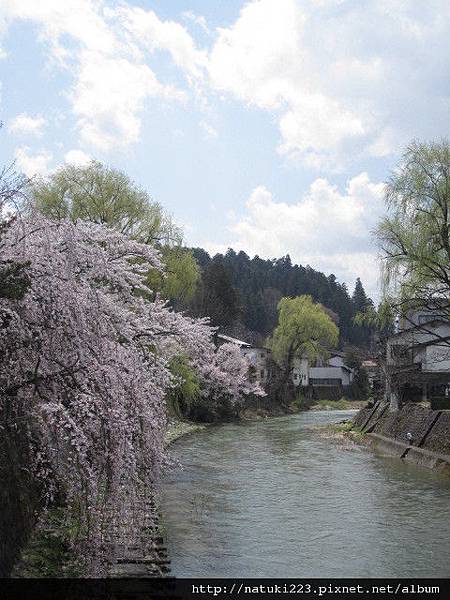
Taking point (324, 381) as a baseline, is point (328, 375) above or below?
above

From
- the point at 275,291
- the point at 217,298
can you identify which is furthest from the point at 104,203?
the point at 275,291

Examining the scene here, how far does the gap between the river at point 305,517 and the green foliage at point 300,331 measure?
37.3 meters

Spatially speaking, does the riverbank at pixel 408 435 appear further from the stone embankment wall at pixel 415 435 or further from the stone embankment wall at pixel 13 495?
the stone embankment wall at pixel 13 495

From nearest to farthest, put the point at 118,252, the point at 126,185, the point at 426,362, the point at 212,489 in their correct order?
the point at 118,252 → the point at 212,489 → the point at 126,185 → the point at 426,362

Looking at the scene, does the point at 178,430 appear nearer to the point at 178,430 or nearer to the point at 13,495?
the point at 178,430

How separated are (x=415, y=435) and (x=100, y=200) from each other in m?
17.5

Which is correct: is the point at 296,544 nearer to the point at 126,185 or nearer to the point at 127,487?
the point at 127,487

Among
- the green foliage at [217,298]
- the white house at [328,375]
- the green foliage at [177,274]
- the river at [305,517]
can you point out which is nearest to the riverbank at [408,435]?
the river at [305,517]

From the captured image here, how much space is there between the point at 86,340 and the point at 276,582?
4761 mm

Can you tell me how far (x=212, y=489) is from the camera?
16.7m

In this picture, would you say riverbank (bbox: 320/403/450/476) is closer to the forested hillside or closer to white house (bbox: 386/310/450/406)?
white house (bbox: 386/310/450/406)

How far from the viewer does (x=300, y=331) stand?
2429 inches

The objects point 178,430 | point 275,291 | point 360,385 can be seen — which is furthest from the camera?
point 275,291

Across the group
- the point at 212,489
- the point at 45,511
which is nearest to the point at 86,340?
the point at 45,511
